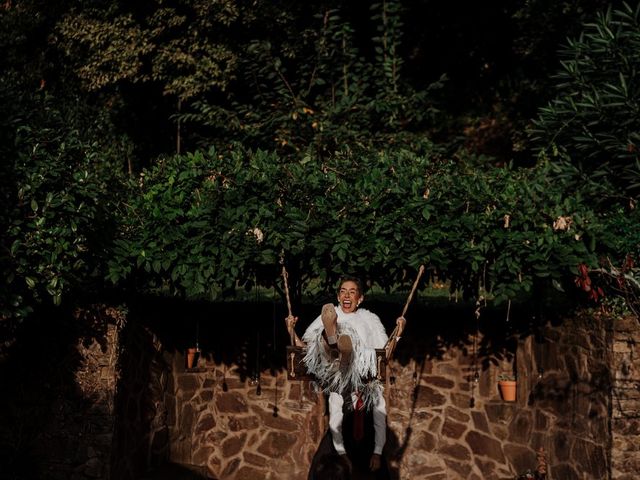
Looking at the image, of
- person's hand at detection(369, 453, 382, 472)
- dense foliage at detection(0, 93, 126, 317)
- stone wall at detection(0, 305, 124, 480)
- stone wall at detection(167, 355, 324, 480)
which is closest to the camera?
person's hand at detection(369, 453, 382, 472)

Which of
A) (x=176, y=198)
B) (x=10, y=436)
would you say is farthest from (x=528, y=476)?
(x=10, y=436)

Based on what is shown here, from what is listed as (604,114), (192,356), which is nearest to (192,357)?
(192,356)

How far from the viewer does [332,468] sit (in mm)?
8273

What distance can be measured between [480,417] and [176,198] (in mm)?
5415

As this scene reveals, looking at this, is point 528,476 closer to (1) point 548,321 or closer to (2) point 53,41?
(1) point 548,321

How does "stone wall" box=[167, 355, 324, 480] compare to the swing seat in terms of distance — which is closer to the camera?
the swing seat

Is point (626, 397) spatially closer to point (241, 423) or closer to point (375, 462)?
point (375, 462)

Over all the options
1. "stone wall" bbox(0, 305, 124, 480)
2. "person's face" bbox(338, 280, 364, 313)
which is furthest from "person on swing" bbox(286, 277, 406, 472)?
"stone wall" bbox(0, 305, 124, 480)

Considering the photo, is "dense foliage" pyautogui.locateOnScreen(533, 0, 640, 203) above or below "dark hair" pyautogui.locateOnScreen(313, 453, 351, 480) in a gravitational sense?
above

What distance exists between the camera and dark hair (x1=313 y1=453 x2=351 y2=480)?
8.23m

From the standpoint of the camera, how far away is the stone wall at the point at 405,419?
445 inches

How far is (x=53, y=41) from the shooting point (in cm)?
1574

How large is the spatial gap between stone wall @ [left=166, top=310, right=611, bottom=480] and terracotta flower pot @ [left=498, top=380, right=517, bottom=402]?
4.2 inches

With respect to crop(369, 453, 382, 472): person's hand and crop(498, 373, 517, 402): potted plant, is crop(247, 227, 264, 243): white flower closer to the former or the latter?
crop(369, 453, 382, 472): person's hand
